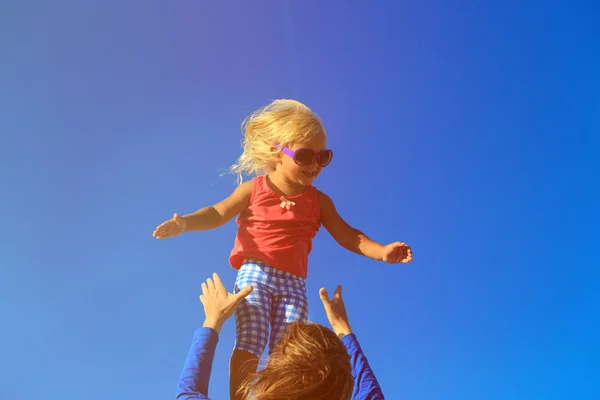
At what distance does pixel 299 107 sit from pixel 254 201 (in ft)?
3.45

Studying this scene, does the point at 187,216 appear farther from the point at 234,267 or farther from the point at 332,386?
the point at 332,386

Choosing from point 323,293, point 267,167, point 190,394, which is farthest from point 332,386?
point 267,167

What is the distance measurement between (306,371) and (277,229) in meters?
2.58

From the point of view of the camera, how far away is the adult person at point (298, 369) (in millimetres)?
2219

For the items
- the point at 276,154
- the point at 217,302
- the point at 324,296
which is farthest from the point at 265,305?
the point at 276,154

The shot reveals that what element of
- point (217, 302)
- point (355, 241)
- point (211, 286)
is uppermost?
point (355, 241)

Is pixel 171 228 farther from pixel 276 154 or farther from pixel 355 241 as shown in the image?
pixel 355 241

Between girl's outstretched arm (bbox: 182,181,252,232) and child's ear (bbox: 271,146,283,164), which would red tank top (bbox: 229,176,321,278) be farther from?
child's ear (bbox: 271,146,283,164)

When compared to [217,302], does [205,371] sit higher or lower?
lower

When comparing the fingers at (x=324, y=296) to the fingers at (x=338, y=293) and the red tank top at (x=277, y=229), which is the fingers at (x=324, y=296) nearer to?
the fingers at (x=338, y=293)

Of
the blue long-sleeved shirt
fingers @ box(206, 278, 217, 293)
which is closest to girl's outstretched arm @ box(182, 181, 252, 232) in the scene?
fingers @ box(206, 278, 217, 293)

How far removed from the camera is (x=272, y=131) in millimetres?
5145

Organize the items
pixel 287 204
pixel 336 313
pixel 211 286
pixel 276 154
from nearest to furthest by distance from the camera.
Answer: pixel 211 286
pixel 336 313
pixel 287 204
pixel 276 154

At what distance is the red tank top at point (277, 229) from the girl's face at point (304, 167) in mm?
174
